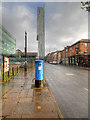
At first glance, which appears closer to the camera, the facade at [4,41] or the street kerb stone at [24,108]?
the street kerb stone at [24,108]

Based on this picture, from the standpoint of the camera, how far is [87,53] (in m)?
41.2

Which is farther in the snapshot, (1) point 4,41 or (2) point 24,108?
(1) point 4,41

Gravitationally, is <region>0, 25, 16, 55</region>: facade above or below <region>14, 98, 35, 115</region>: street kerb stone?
above

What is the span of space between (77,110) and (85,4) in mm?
10296

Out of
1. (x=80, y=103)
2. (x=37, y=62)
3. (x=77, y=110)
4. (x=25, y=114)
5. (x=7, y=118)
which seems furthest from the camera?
(x=37, y=62)

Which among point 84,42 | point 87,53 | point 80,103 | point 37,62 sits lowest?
point 80,103

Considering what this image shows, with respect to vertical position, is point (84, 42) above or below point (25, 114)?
above

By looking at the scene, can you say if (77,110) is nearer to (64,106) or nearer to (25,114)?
(64,106)

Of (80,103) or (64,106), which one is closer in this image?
(64,106)

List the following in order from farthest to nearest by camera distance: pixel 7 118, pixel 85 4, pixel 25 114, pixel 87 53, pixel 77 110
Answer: pixel 87 53
pixel 85 4
pixel 77 110
pixel 25 114
pixel 7 118

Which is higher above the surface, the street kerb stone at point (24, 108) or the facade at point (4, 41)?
the facade at point (4, 41)

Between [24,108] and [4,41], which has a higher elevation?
[4,41]

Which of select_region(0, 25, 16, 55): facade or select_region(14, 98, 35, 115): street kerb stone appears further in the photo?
select_region(0, 25, 16, 55): facade

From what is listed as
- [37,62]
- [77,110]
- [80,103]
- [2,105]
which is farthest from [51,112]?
[37,62]
